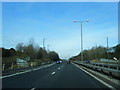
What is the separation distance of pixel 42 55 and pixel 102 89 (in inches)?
3736

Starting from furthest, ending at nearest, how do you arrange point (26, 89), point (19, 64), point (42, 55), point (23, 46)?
point (42, 55), point (23, 46), point (19, 64), point (26, 89)

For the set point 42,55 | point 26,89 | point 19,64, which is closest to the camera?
point 26,89

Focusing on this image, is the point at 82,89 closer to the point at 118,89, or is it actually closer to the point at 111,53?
the point at 118,89

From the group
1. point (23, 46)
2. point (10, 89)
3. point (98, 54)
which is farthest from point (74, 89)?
point (98, 54)

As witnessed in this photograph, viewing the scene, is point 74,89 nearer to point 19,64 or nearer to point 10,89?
point 10,89

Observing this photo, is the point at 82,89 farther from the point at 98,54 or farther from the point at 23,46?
the point at 98,54

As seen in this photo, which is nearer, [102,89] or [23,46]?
[102,89]

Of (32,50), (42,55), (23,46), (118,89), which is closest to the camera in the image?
(118,89)

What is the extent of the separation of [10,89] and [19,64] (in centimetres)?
3197

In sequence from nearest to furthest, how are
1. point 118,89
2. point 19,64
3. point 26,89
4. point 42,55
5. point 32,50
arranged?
point 118,89
point 26,89
point 19,64
point 32,50
point 42,55

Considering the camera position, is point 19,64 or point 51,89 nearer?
point 51,89

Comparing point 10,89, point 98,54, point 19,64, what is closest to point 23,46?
point 98,54

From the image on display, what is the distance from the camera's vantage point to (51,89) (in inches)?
421

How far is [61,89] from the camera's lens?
35.0 feet
